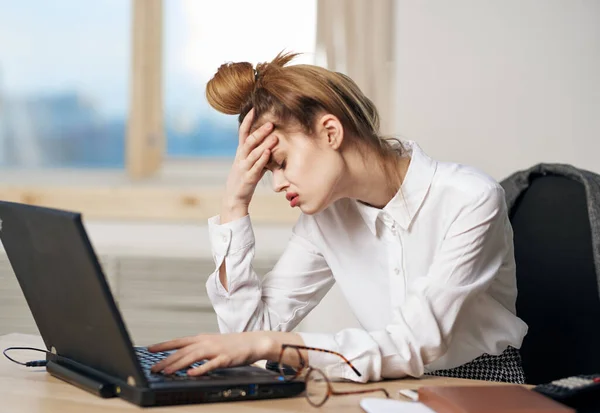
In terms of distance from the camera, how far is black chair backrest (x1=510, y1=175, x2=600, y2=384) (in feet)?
5.28

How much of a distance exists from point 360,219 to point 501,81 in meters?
1.05

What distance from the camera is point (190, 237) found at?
283 cm

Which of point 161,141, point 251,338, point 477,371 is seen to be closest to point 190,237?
point 161,141

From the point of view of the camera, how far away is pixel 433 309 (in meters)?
1.29

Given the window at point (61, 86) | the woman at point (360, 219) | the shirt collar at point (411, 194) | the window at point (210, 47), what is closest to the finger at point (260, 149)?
the woman at point (360, 219)

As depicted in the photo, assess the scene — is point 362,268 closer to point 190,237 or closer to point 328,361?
point 328,361

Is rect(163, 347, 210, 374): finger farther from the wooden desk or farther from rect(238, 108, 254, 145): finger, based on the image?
rect(238, 108, 254, 145): finger

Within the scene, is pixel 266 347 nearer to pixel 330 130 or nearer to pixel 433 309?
pixel 433 309

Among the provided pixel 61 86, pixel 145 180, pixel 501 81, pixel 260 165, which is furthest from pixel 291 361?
pixel 61 86

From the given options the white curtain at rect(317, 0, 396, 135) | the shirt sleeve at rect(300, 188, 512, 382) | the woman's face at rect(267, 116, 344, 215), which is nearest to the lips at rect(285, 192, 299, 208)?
the woman's face at rect(267, 116, 344, 215)

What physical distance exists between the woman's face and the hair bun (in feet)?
0.34

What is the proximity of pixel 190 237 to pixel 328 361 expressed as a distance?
5.49 ft

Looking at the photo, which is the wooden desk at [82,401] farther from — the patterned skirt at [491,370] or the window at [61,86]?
the window at [61,86]

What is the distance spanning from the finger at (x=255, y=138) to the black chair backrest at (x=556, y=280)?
61 centimetres
